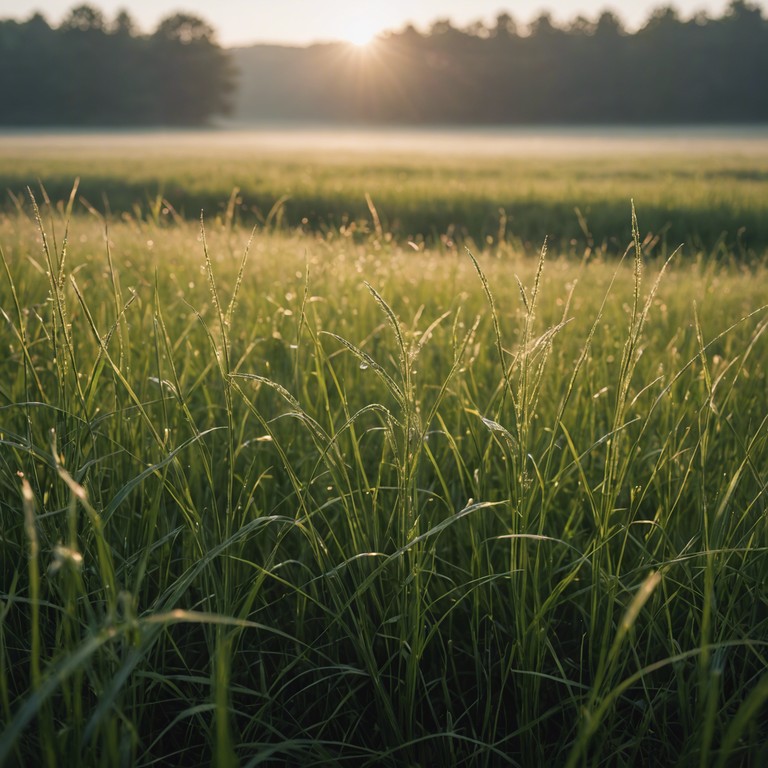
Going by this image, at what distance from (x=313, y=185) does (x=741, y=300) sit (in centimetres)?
795

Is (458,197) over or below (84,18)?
below

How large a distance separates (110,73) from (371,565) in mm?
57034

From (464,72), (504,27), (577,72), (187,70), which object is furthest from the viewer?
(504,27)

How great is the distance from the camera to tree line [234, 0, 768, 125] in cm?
5119

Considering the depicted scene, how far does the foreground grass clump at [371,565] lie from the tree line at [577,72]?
57532mm

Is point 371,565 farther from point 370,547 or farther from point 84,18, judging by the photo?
point 84,18

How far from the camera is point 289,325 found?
206 cm

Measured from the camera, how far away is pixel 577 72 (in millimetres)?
53719

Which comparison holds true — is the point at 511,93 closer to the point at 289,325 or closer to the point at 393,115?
the point at 393,115

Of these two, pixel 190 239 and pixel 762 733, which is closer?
pixel 762 733

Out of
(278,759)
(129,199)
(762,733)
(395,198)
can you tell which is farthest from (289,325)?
(129,199)

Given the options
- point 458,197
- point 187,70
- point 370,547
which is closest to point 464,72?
point 187,70

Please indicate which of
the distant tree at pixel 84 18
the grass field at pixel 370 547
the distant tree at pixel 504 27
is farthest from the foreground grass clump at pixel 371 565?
the distant tree at pixel 504 27

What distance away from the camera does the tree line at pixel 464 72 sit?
163ft
